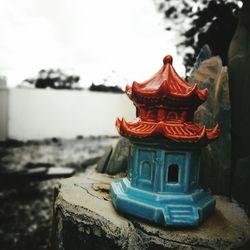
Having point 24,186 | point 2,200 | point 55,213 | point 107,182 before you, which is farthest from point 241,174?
point 24,186

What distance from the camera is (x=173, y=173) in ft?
8.73

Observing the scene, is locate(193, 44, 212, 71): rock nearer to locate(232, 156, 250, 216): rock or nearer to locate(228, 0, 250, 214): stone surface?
locate(228, 0, 250, 214): stone surface

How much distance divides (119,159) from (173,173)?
1692 millimetres

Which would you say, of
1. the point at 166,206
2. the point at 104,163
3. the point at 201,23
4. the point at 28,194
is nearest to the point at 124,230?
the point at 166,206

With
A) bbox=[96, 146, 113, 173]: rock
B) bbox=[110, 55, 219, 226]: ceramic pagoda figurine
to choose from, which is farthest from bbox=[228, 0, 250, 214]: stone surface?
bbox=[96, 146, 113, 173]: rock

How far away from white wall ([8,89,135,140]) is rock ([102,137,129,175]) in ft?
35.9

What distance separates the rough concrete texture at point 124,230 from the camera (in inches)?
93.0

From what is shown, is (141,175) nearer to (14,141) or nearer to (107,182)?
(107,182)

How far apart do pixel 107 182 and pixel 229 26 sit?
606 centimetres

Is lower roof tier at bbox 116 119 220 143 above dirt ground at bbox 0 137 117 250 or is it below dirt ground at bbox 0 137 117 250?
above

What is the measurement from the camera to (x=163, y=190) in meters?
2.56

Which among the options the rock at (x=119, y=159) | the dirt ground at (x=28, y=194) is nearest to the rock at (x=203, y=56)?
the rock at (x=119, y=159)

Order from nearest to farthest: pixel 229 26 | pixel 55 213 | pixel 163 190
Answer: pixel 163 190
pixel 55 213
pixel 229 26

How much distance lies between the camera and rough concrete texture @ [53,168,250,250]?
2.36 metres
